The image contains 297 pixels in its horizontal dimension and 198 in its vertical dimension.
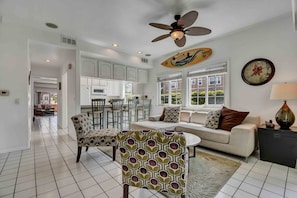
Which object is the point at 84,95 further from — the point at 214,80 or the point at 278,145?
the point at 278,145

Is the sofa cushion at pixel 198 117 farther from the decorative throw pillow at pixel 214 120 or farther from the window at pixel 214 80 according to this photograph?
the window at pixel 214 80

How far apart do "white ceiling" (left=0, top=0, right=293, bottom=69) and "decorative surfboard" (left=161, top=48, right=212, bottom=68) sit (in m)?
0.59

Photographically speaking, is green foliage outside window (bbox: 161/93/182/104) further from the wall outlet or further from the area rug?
the wall outlet

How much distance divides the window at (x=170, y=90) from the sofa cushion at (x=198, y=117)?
3.48ft

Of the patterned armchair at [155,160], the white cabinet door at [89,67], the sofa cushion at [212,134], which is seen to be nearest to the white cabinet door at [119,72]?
the white cabinet door at [89,67]

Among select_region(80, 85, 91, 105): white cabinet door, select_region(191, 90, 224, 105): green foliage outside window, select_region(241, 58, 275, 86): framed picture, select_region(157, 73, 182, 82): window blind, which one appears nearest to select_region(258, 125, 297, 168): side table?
select_region(241, 58, 275, 86): framed picture

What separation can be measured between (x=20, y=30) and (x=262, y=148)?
17.9ft

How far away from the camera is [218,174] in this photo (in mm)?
2143

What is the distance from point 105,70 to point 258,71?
4.24 meters

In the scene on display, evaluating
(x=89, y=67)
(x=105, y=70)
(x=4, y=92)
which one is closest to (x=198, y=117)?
(x=105, y=70)

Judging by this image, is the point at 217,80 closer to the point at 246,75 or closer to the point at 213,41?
the point at 246,75

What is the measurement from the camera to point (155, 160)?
4.45 ft

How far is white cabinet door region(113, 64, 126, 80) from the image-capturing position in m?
5.15

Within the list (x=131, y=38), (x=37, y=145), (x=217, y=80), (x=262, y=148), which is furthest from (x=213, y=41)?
(x=37, y=145)
